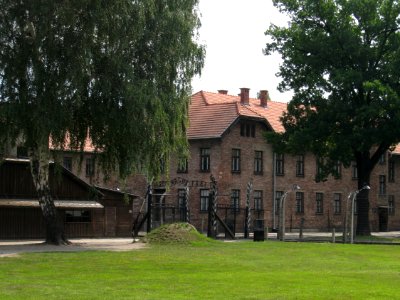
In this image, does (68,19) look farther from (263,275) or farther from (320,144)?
(320,144)

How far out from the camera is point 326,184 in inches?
2670

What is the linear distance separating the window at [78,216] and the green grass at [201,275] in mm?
12519

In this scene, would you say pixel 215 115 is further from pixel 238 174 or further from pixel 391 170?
pixel 391 170

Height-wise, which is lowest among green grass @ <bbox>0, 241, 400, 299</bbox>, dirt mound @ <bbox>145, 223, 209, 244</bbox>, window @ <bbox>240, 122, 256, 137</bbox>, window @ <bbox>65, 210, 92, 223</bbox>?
green grass @ <bbox>0, 241, 400, 299</bbox>

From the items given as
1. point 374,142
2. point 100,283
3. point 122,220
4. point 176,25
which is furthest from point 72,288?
point 374,142

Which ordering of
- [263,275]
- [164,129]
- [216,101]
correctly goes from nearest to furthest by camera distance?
[263,275] < [164,129] < [216,101]

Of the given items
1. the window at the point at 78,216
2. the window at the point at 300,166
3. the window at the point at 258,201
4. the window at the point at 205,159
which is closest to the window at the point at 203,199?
the window at the point at 205,159

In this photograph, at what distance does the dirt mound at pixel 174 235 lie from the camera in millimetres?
37500

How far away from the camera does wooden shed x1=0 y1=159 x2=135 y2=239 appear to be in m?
40.8

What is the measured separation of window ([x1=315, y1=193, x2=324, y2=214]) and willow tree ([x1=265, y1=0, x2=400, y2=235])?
46.7 feet

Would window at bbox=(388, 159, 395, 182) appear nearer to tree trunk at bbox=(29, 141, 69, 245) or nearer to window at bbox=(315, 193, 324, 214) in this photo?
window at bbox=(315, 193, 324, 214)

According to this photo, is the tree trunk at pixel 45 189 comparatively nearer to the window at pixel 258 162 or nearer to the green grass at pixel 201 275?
the green grass at pixel 201 275

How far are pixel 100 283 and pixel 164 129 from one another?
17170 mm

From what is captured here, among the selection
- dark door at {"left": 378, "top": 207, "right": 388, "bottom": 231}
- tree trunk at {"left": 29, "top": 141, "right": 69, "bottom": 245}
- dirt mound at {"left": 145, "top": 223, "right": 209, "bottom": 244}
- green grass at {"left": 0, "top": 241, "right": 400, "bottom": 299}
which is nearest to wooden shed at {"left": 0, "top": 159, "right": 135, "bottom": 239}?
tree trunk at {"left": 29, "top": 141, "right": 69, "bottom": 245}
